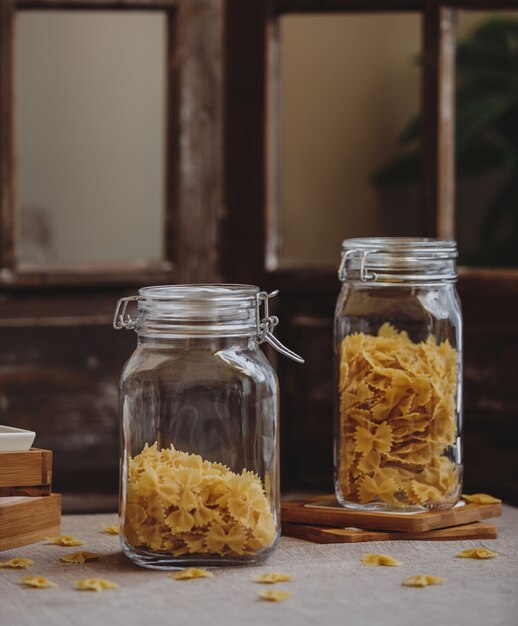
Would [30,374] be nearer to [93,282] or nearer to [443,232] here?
[93,282]

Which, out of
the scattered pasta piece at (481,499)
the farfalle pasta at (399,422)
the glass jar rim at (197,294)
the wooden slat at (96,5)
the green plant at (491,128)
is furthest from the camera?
the green plant at (491,128)

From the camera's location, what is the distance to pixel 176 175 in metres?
1.60

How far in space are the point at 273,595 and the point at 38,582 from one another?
20cm

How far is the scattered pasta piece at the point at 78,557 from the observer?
37.5 inches

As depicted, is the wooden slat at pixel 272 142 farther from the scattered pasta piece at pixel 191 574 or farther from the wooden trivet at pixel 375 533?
the scattered pasta piece at pixel 191 574

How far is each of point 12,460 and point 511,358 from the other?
0.85 metres

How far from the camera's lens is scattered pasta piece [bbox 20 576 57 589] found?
2.87ft

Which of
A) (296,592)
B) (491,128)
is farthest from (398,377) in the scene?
(491,128)

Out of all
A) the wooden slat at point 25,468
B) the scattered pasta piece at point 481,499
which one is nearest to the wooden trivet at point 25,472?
the wooden slat at point 25,468

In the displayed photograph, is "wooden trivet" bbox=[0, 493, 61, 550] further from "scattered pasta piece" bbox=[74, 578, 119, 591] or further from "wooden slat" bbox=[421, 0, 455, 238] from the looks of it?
"wooden slat" bbox=[421, 0, 455, 238]

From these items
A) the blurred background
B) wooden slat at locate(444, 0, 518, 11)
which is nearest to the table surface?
the blurred background

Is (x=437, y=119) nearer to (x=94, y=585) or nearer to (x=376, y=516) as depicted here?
(x=376, y=516)

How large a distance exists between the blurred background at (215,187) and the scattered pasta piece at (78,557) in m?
0.60

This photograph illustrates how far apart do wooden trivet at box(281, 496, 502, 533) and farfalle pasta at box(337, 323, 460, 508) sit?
0.05 feet
